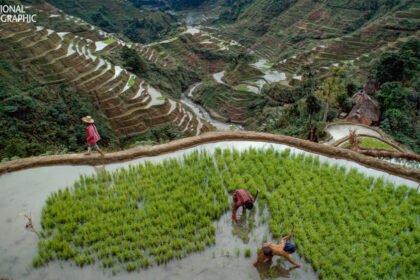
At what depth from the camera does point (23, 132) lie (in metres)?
19.7

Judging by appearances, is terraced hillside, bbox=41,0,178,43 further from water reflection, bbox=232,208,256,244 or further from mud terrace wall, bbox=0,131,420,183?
water reflection, bbox=232,208,256,244

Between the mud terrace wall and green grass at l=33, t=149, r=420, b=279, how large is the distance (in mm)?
575

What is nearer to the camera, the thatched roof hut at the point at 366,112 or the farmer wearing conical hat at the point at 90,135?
the farmer wearing conical hat at the point at 90,135

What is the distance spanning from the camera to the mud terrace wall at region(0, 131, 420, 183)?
287 inches

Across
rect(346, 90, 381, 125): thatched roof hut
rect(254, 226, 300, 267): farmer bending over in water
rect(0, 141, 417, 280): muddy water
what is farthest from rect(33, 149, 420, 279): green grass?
rect(346, 90, 381, 125): thatched roof hut

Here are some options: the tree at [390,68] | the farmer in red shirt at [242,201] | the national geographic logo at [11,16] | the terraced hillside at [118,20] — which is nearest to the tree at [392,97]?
the tree at [390,68]

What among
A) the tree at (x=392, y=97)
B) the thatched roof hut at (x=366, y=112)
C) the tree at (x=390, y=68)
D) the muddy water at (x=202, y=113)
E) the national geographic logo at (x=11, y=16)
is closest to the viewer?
the tree at (x=392, y=97)

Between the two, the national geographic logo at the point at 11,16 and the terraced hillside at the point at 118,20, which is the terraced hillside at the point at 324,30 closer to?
the terraced hillside at the point at 118,20

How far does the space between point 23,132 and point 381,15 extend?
169 feet

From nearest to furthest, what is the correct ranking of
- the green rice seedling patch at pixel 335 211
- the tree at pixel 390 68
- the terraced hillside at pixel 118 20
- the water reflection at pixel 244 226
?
the green rice seedling patch at pixel 335 211 < the water reflection at pixel 244 226 < the tree at pixel 390 68 < the terraced hillside at pixel 118 20

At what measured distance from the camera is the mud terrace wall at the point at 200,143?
23.9ft

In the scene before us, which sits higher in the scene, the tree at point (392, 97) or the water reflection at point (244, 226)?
the tree at point (392, 97)

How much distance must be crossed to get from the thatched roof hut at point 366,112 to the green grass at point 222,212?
1548 cm

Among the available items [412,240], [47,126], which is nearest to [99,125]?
[47,126]
